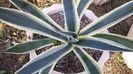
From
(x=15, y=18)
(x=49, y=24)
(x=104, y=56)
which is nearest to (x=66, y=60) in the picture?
(x=104, y=56)

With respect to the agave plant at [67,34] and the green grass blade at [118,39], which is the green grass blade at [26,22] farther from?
the green grass blade at [118,39]

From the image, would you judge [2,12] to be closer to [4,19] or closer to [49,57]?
[4,19]

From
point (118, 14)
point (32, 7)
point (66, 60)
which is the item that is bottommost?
point (66, 60)

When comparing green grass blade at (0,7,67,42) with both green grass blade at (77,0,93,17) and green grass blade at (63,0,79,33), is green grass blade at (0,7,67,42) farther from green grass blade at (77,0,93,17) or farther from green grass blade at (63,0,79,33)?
green grass blade at (77,0,93,17)

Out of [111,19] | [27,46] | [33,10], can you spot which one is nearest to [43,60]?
[27,46]

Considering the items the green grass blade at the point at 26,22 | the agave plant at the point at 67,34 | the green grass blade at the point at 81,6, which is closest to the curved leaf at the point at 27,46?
the agave plant at the point at 67,34

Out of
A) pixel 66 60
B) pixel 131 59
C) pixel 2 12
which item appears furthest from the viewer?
pixel 131 59

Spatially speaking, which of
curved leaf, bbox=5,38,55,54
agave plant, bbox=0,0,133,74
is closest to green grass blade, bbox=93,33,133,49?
agave plant, bbox=0,0,133,74
